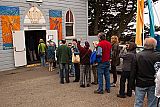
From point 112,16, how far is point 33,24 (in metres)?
12.5

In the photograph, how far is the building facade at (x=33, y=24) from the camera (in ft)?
42.7

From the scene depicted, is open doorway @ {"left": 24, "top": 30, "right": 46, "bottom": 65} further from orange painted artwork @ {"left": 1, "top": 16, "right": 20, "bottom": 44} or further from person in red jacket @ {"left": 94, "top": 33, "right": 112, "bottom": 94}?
person in red jacket @ {"left": 94, "top": 33, "right": 112, "bottom": 94}

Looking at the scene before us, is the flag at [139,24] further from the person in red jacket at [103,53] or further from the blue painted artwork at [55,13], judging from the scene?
the blue painted artwork at [55,13]

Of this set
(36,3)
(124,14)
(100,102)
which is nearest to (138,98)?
(100,102)

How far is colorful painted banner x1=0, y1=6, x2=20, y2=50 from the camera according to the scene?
12781mm

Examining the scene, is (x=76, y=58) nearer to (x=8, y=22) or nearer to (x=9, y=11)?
(x=8, y=22)

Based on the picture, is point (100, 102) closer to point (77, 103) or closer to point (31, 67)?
point (77, 103)

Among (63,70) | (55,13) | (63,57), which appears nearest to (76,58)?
(63,57)

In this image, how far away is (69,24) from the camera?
1686 centimetres

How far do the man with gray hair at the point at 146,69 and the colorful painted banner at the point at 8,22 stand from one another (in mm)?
9289

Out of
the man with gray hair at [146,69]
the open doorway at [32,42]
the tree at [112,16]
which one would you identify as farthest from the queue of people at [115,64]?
the tree at [112,16]

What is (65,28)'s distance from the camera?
648 inches

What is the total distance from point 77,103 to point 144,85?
264 cm

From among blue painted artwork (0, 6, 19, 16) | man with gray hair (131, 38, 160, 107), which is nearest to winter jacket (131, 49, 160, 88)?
man with gray hair (131, 38, 160, 107)
